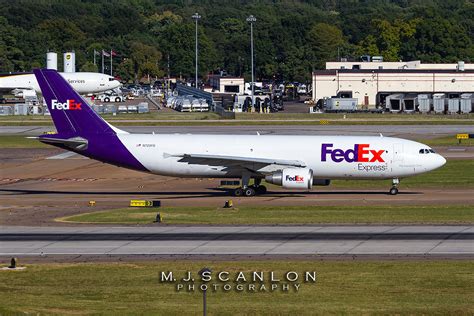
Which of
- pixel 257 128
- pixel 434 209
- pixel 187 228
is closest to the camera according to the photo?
pixel 187 228

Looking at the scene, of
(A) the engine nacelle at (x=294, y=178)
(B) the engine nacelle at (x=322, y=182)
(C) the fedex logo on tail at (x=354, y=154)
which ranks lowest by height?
(B) the engine nacelle at (x=322, y=182)

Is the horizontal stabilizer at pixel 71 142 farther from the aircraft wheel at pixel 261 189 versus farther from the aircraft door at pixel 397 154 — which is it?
the aircraft door at pixel 397 154

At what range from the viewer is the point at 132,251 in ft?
140

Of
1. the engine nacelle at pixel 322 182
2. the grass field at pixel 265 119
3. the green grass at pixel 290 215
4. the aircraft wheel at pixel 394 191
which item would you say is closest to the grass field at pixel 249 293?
the green grass at pixel 290 215

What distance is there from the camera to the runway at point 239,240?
42.3 m

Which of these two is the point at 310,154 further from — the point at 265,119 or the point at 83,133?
the point at 265,119

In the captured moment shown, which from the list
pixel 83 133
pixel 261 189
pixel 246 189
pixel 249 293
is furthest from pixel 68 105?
pixel 249 293

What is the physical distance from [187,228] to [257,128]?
64482mm

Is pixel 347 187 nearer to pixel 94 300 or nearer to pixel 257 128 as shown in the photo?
pixel 94 300

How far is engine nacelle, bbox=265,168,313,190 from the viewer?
60750mm

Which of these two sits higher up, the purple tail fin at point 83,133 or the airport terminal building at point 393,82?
the airport terminal building at point 393,82

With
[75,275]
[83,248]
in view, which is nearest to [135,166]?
[83,248]

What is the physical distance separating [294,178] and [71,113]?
47.2 feet

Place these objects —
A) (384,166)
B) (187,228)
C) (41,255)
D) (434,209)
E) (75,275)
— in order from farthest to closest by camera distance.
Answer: (384,166), (434,209), (187,228), (41,255), (75,275)
